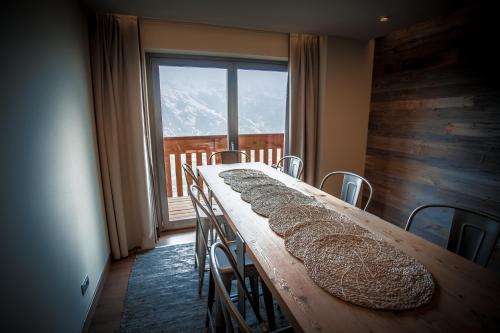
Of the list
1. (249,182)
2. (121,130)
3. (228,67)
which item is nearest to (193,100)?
(228,67)

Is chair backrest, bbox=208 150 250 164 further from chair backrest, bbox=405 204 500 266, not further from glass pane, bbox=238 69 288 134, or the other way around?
chair backrest, bbox=405 204 500 266

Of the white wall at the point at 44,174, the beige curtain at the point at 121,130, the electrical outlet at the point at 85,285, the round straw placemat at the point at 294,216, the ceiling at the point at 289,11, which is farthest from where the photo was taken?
the beige curtain at the point at 121,130

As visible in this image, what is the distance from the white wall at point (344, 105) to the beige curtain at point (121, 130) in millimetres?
2136

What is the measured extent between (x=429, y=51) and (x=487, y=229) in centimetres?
218

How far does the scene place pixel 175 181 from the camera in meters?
3.49

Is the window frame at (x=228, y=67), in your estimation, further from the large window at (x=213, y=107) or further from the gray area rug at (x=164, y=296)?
the gray area rug at (x=164, y=296)

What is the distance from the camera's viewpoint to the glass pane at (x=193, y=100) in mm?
3010

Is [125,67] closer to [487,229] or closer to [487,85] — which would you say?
[487,229]

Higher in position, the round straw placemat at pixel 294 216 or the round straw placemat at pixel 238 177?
the round straw placemat at pixel 238 177

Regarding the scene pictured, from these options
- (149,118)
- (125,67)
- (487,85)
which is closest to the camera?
(487,85)

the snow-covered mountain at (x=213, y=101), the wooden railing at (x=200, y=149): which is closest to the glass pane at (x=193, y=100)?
the snow-covered mountain at (x=213, y=101)

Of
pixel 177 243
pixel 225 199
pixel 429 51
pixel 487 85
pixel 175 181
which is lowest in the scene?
pixel 177 243

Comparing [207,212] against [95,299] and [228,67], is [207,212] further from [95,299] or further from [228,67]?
[228,67]

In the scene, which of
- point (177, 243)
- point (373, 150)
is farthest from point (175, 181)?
point (373, 150)
